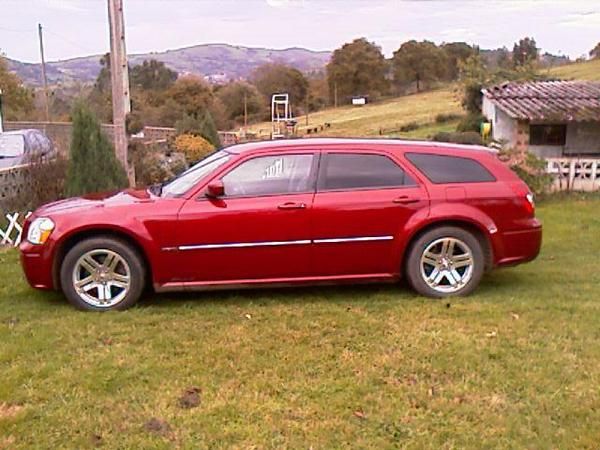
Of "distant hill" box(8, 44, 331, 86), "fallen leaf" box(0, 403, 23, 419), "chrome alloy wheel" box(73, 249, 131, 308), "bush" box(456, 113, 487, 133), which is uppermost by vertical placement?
"distant hill" box(8, 44, 331, 86)

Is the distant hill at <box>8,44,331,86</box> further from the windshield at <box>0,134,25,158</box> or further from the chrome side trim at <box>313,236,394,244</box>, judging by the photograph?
the chrome side trim at <box>313,236,394,244</box>

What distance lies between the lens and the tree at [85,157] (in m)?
9.32

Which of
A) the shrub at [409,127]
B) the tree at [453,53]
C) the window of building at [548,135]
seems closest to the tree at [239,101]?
the shrub at [409,127]

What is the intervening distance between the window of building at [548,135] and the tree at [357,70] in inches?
1611

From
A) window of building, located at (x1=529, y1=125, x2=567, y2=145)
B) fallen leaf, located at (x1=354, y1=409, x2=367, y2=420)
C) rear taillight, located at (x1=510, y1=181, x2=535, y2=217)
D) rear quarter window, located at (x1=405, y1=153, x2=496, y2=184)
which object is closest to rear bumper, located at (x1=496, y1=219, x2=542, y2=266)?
rear taillight, located at (x1=510, y1=181, x2=535, y2=217)

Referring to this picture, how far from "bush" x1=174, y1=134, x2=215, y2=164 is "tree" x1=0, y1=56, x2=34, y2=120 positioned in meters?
18.2

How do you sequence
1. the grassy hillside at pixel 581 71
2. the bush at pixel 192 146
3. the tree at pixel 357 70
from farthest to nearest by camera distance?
the tree at pixel 357 70 → the grassy hillside at pixel 581 71 → the bush at pixel 192 146

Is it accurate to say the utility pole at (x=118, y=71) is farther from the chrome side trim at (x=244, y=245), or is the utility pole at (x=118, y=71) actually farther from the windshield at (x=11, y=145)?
the chrome side trim at (x=244, y=245)

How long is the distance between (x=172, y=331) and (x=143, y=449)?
165cm

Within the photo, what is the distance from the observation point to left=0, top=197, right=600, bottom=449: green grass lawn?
324 centimetres

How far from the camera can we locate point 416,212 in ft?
17.7

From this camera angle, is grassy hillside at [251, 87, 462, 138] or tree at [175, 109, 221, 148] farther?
grassy hillside at [251, 87, 462, 138]

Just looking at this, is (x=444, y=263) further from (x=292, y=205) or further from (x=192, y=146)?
(x=192, y=146)

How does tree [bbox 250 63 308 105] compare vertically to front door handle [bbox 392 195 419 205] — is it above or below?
above
